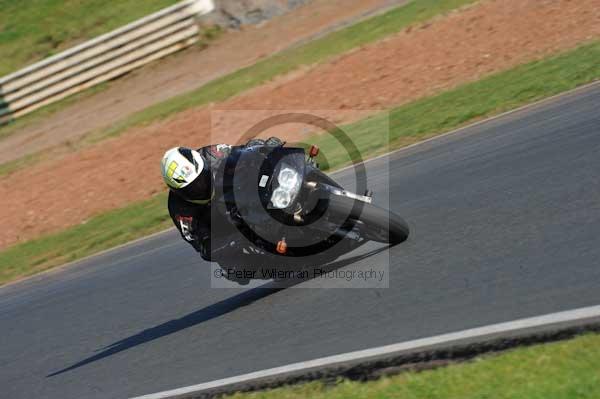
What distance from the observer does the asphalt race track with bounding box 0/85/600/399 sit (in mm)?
5656

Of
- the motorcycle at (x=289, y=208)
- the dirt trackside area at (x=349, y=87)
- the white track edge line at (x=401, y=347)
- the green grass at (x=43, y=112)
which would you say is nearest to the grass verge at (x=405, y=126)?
the dirt trackside area at (x=349, y=87)

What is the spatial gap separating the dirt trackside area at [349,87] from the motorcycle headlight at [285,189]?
706cm

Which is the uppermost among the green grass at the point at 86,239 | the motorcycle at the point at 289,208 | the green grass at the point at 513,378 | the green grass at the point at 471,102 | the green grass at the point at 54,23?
the green grass at the point at 54,23

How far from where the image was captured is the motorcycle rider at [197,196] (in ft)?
21.5

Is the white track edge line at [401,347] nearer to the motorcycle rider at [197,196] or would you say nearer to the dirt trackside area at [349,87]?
the motorcycle rider at [197,196]

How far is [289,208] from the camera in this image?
623 cm

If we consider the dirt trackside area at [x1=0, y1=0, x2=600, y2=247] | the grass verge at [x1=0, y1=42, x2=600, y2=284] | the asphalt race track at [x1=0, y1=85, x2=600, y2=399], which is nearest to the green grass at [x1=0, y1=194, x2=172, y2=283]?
the grass verge at [x1=0, y1=42, x2=600, y2=284]

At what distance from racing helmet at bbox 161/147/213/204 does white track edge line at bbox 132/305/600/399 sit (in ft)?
5.02

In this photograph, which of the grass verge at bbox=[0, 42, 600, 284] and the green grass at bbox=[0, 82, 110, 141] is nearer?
the grass verge at bbox=[0, 42, 600, 284]

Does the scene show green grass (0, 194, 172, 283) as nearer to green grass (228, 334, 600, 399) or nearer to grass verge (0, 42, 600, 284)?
grass verge (0, 42, 600, 284)

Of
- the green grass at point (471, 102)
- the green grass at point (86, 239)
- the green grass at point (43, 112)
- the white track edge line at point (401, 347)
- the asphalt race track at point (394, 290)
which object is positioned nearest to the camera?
the white track edge line at point (401, 347)

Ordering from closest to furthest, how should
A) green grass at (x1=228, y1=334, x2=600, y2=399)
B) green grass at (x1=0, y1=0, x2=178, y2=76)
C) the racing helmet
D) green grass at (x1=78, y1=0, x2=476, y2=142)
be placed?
green grass at (x1=228, y1=334, x2=600, y2=399), the racing helmet, green grass at (x1=78, y1=0, x2=476, y2=142), green grass at (x1=0, y1=0, x2=178, y2=76)

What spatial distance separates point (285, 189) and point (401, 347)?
5.04 feet

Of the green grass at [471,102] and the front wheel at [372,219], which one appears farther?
the green grass at [471,102]
